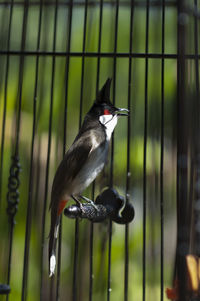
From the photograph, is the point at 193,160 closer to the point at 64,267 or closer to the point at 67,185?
the point at 67,185

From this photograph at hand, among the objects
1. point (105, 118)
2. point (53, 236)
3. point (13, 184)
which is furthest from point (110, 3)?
point (53, 236)

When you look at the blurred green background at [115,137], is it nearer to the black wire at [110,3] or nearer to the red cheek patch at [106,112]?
the black wire at [110,3]

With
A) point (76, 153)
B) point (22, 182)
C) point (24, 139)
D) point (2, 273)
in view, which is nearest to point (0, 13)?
point (24, 139)

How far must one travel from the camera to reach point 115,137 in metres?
1.54

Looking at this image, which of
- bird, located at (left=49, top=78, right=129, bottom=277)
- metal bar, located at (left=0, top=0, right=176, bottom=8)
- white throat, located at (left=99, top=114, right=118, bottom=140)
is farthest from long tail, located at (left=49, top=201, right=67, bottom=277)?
metal bar, located at (left=0, top=0, right=176, bottom=8)

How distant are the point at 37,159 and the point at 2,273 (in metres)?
0.42

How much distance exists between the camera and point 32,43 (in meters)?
1.74

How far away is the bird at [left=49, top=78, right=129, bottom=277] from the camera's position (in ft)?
3.04

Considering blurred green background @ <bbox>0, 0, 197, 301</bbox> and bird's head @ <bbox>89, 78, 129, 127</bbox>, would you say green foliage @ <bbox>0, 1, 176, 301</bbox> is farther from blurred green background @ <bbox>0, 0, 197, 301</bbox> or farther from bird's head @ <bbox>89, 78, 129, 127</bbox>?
bird's head @ <bbox>89, 78, 129, 127</bbox>

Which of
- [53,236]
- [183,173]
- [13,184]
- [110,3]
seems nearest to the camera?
[183,173]

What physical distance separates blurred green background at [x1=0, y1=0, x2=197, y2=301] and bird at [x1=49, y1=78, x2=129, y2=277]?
0.43 meters

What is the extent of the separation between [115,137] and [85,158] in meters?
0.59

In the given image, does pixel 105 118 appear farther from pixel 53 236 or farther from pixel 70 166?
pixel 53 236

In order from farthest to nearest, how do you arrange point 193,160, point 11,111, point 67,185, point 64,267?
point 11,111, point 64,267, point 67,185, point 193,160
